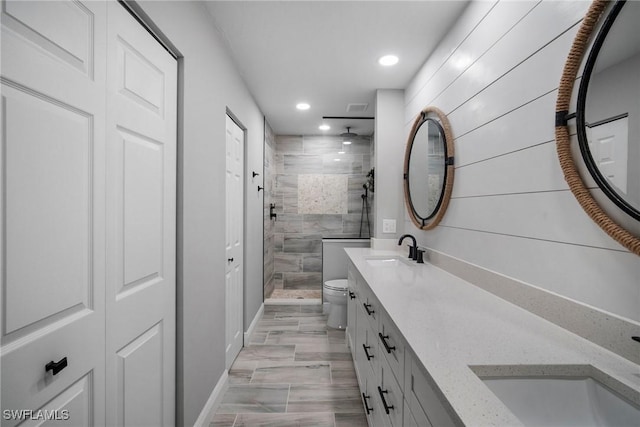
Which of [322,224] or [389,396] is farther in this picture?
[322,224]

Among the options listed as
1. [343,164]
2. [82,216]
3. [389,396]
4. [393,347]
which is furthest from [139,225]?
[343,164]

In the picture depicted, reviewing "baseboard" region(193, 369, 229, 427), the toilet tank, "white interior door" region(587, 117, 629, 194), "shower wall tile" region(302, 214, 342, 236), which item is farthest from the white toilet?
"white interior door" region(587, 117, 629, 194)

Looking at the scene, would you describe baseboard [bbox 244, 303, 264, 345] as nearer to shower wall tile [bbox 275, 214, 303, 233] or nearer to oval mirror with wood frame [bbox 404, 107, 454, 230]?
shower wall tile [bbox 275, 214, 303, 233]

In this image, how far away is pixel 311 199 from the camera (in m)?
4.61

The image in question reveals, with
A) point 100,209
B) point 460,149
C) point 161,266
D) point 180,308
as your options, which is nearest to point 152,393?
point 180,308

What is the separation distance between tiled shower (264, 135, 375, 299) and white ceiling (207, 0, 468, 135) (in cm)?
150

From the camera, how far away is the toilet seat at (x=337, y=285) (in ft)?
10.4

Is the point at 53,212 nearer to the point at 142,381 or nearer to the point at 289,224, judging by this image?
the point at 142,381

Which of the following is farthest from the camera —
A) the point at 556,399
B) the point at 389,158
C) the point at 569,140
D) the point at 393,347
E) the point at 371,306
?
the point at 389,158

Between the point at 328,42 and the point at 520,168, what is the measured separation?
153 cm

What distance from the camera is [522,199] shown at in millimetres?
1189

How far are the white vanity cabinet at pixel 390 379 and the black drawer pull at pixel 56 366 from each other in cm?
99

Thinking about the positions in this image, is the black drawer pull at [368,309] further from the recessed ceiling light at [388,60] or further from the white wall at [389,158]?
the recessed ceiling light at [388,60]

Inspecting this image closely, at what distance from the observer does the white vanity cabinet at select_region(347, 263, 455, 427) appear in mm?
794
